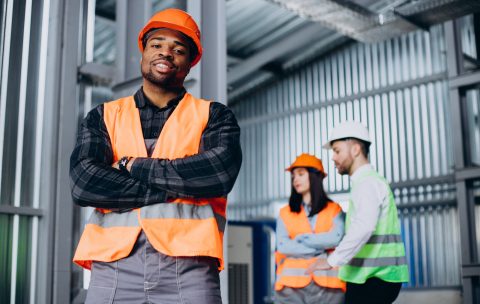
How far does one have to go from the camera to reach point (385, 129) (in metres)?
10.8

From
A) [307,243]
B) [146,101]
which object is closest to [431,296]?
[307,243]

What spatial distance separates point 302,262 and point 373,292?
1123 millimetres

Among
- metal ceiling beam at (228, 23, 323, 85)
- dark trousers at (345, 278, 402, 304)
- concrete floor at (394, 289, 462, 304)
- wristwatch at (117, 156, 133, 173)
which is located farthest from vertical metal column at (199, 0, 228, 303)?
metal ceiling beam at (228, 23, 323, 85)

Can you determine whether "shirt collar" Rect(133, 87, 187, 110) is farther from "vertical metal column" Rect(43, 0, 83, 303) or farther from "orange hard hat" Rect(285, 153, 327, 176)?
"orange hard hat" Rect(285, 153, 327, 176)

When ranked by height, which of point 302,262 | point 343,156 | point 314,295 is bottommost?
point 314,295

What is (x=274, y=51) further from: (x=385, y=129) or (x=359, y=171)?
(x=359, y=171)

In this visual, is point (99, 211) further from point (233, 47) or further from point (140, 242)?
point (233, 47)

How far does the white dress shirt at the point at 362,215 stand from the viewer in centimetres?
433

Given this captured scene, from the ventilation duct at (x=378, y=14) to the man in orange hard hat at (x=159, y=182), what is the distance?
5847 millimetres

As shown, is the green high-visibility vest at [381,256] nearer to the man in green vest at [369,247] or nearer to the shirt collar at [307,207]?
the man in green vest at [369,247]

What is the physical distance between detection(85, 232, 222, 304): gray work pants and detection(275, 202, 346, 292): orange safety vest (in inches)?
107

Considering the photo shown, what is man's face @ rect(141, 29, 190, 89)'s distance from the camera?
9.12 feet

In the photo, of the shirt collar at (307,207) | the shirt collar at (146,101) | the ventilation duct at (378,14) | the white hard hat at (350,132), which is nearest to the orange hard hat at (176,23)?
the shirt collar at (146,101)

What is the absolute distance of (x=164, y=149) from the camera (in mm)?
2721
